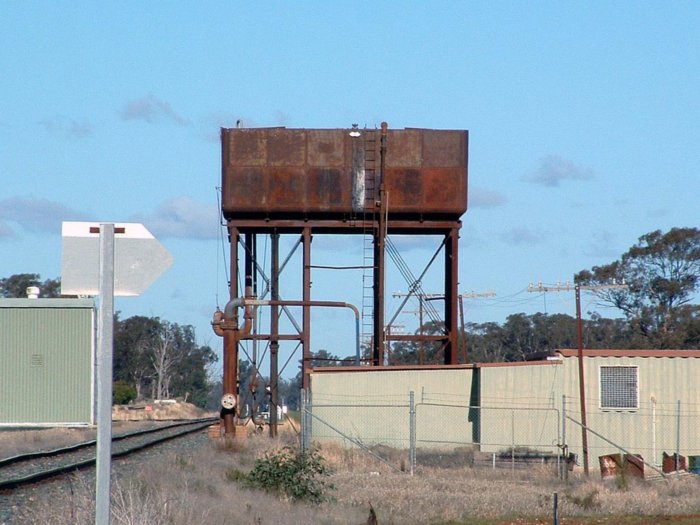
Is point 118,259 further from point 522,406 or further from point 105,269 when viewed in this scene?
point 522,406

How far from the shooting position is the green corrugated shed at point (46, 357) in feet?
46.2

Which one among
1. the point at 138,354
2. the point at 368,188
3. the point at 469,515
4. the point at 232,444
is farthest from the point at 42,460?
the point at 138,354

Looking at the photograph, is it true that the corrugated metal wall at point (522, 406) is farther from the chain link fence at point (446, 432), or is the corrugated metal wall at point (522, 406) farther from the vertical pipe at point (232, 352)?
the vertical pipe at point (232, 352)

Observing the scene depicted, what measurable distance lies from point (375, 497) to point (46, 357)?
6216 mm

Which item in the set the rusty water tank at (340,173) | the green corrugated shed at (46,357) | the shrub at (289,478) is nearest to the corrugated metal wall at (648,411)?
the rusty water tank at (340,173)

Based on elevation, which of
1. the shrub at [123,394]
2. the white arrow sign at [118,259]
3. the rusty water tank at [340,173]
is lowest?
the shrub at [123,394]

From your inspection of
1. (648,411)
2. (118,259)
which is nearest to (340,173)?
(648,411)

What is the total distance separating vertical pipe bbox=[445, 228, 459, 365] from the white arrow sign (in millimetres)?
30653

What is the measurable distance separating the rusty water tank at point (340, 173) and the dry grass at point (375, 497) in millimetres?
10983

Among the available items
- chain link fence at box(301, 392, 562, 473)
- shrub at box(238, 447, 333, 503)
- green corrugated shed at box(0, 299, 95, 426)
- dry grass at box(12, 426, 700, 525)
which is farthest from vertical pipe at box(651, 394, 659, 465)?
green corrugated shed at box(0, 299, 95, 426)

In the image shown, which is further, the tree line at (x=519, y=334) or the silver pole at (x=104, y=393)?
the tree line at (x=519, y=334)

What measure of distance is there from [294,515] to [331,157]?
2264 centimetres

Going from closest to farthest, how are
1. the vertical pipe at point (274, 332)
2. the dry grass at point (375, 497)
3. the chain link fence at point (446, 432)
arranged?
the dry grass at point (375, 497)
the chain link fence at point (446, 432)
the vertical pipe at point (274, 332)

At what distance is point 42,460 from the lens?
25.4 metres
